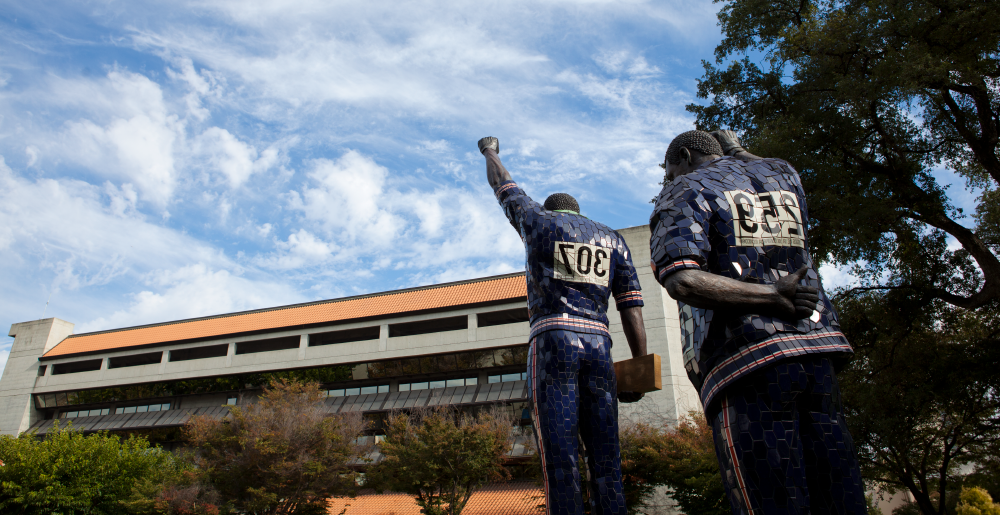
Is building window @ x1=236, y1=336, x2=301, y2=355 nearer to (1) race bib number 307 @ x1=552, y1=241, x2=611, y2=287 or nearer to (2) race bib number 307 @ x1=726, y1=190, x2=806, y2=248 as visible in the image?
(1) race bib number 307 @ x1=552, y1=241, x2=611, y2=287

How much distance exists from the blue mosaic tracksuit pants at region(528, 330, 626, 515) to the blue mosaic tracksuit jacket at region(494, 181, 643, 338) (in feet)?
0.56

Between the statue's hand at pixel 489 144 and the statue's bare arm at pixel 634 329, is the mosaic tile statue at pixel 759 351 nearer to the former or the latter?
the statue's bare arm at pixel 634 329

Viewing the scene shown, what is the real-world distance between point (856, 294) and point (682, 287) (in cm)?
1500

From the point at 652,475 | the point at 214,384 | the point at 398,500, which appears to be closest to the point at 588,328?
the point at 652,475

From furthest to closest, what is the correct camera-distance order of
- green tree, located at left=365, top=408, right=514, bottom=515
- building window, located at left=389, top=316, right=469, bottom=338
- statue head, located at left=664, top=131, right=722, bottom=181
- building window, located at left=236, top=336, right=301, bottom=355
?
building window, located at left=236, top=336, right=301, bottom=355 → building window, located at left=389, top=316, right=469, bottom=338 → green tree, located at left=365, top=408, right=514, bottom=515 → statue head, located at left=664, top=131, right=722, bottom=181

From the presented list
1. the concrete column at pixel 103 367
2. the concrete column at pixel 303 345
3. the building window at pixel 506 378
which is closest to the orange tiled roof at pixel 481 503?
the building window at pixel 506 378

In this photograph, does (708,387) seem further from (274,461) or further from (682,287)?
(274,461)

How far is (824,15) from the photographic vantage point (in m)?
15.9

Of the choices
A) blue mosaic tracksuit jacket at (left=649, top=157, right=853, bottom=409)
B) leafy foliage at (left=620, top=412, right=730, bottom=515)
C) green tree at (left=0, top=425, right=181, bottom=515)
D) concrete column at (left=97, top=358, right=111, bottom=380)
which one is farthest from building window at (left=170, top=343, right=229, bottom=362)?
blue mosaic tracksuit jacket at (left=649, top=157, right=853, bottom=409)

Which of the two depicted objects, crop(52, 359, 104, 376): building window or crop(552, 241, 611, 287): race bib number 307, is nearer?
crop(552, 241, 611, 287): race bib number 307

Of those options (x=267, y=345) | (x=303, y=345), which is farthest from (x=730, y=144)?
(x=267, y=345)

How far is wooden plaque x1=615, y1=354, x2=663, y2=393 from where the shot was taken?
4430mm

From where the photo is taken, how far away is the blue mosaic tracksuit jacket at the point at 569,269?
516 centimetres

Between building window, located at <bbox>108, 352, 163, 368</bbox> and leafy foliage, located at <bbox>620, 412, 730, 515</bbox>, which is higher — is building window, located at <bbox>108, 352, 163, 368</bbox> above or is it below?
above
